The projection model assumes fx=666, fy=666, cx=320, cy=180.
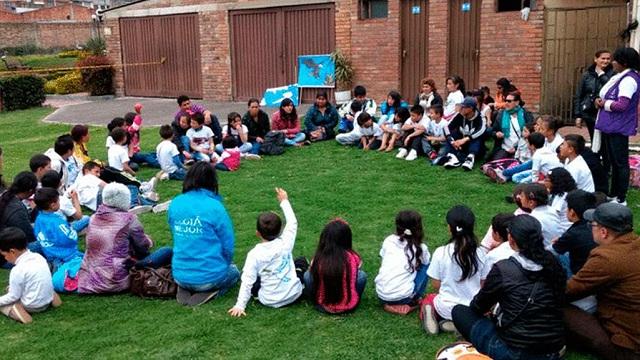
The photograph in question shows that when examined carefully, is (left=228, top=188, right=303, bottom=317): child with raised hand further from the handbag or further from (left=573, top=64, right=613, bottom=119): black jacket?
(left=573, top=64, right=613, bottom=119): black jacket

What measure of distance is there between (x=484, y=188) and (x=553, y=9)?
5.71 m

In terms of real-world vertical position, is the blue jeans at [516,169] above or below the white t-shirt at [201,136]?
below

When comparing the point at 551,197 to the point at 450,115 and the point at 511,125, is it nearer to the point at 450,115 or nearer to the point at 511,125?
the point at 511,125

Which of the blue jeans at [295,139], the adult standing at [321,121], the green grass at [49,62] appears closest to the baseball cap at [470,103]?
the adult standing at [321,121]

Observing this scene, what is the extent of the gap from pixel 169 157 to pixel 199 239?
186 inches

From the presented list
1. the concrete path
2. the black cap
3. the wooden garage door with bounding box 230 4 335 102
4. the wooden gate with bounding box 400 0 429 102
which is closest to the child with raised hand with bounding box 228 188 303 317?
the black cap

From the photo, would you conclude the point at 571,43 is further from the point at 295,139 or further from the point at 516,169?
the point at 295,139

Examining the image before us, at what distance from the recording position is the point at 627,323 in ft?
13.3

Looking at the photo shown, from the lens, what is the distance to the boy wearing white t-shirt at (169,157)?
9.62 metres

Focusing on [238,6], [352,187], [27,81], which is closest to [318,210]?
[352,187]

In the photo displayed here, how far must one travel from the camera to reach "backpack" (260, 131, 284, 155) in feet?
37.4

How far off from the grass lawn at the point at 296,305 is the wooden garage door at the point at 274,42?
6288 millimetres

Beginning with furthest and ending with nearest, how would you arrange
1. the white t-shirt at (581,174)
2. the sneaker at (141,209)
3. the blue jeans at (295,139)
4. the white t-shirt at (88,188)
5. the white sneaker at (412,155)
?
1. the blue jeans at (295,139)
2. the white sneaker at (412,155)
3. the sneaker at (141,209)
4. the white t-shirt at (88,188)
5. the white t-shirt at (581,174)

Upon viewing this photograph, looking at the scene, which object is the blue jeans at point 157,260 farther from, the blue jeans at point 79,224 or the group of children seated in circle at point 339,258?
the blue jeans at point 79,224
